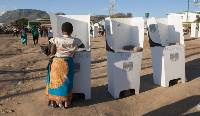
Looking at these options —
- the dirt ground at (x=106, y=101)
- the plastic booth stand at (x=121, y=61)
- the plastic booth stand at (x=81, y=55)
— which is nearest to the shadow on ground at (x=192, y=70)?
the dirt ground at (x=106, y=101)

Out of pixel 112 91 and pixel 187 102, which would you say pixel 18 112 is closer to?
pixel 112 91

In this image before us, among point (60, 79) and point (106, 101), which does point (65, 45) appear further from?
point (106, 101)

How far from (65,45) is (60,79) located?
631 millimetres

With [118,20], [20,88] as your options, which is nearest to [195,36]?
[118,20]

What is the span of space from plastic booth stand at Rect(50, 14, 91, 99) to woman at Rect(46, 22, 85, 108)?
1.01ft

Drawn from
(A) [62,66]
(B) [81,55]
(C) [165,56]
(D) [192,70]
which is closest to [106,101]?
(B) [81,55]

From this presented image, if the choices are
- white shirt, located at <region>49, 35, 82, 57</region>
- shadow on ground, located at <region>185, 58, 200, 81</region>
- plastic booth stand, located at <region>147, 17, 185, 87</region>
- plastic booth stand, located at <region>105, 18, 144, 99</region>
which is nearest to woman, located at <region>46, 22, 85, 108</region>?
white shirt, located at <region>49, 35, 82, 57</region>

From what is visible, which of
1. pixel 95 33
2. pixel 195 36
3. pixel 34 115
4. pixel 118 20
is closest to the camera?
pixel 34 115

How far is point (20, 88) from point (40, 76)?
4.22 feet

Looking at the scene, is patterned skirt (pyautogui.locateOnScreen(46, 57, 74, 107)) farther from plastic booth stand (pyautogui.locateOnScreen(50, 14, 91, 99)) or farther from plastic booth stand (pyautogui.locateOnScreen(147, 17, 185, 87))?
plastic booth stand (pyautogui.locateOnScreen(147, 17, 185, 87))

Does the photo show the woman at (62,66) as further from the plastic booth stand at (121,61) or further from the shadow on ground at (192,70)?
the shadow on ground at (192,70)

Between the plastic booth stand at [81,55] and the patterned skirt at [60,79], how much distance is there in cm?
32

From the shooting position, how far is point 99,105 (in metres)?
4.09

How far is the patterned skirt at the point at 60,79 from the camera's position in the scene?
145 inches
